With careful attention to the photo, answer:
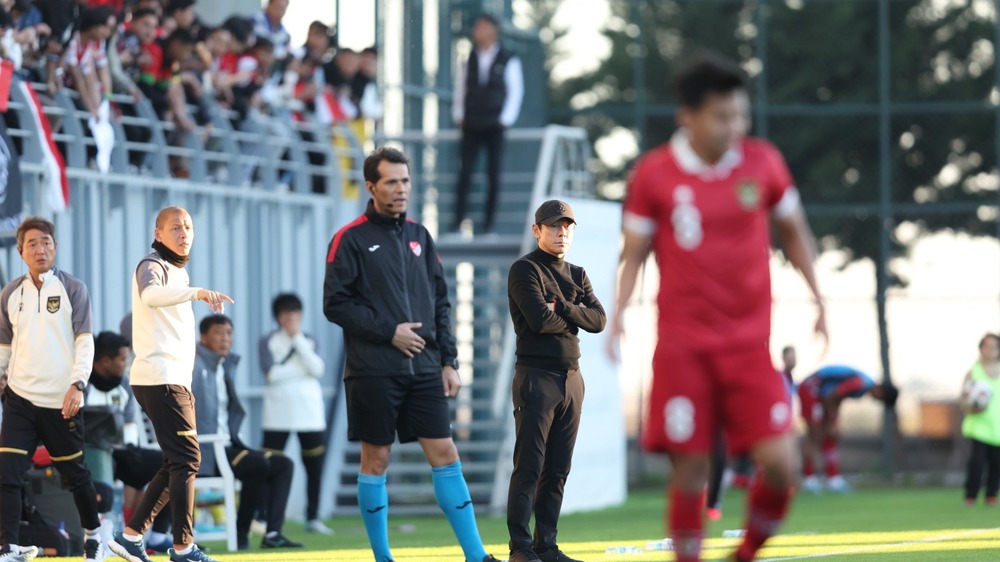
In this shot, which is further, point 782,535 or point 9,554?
point 782,535

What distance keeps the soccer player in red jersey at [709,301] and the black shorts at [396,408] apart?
242 centimetres

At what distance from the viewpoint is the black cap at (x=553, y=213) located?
995cm

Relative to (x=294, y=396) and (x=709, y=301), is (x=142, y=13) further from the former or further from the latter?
(x=709, y=301)

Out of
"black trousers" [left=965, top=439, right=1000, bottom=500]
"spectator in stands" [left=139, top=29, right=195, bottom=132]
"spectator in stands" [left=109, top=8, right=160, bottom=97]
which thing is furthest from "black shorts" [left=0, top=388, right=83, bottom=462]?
"black trousers" [left=965, top=439, right=1000, bottom=500]

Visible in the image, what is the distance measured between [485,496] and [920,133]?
1073 centimetres

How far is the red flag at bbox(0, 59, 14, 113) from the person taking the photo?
1316 centimetres

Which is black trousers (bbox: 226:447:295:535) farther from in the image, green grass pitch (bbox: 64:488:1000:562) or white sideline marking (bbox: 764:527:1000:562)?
white sideline marking (bbox: 764:527:1000:562)

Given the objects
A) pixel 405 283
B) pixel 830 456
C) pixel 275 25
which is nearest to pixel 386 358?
pixel 405 283

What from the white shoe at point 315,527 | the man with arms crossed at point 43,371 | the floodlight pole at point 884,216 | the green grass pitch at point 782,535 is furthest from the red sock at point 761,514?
the floodlight pole at point 884,216

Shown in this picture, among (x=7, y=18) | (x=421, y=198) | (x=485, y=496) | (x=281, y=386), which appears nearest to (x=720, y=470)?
(x=485, y=496)

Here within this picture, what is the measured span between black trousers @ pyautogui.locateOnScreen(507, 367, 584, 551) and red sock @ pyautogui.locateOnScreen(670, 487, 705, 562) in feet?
9.23

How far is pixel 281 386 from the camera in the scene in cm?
1522

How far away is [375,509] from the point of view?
30.8ft

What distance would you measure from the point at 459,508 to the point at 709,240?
284 cm
